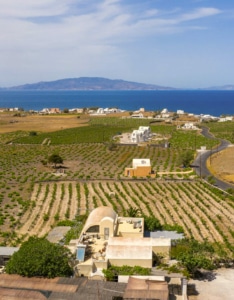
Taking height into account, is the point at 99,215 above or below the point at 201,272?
above

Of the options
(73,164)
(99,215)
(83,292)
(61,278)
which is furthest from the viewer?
(73,164)

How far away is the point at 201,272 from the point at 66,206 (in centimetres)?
1571

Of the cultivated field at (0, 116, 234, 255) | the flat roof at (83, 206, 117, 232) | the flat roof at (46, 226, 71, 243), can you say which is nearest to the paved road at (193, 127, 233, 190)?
the cultivated field at (0, 116, 234, 255)

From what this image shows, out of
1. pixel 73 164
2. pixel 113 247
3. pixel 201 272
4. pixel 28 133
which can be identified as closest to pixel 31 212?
pixel 113 247

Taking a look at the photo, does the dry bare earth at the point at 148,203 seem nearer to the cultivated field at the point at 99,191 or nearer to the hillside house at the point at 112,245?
the cultivated field at the point at 99,191

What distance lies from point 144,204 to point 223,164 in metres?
24.7

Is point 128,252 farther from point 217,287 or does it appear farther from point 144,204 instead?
point 144,204

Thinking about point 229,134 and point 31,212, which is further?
point 229,134

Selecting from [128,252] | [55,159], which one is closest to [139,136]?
[55,159]

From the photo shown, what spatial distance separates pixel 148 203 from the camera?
3781cm

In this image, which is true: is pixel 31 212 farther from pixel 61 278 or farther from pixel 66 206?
pixel 61 278

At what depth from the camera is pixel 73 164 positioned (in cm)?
5806

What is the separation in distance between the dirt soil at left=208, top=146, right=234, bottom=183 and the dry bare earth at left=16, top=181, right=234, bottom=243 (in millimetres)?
6610

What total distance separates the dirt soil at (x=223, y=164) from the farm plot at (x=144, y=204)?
6.20 meters
